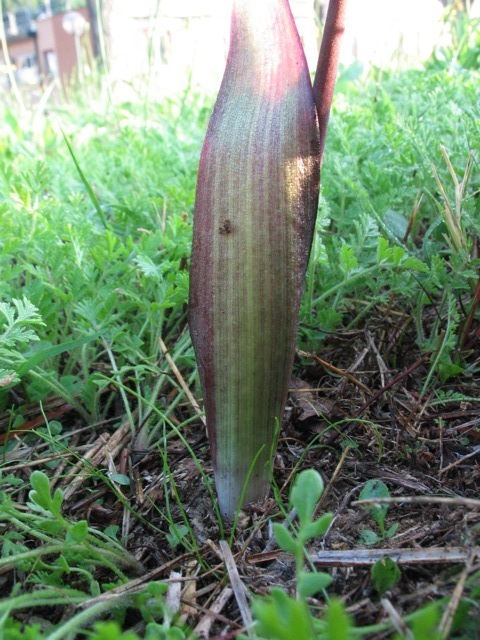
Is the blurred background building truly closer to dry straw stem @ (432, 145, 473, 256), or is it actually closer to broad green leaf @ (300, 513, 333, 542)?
dry straw stem @ (432, 145, 473, 256)

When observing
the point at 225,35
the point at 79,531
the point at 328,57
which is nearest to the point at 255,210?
the point at 328,57

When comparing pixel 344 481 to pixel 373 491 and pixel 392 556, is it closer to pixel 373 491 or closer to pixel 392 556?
pixel 373 491

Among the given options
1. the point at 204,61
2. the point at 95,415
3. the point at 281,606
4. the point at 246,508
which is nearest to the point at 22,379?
the point at 95,415

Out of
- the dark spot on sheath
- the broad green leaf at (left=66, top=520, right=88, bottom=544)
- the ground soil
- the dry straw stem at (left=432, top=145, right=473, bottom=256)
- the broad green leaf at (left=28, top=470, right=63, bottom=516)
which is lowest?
the ground soil

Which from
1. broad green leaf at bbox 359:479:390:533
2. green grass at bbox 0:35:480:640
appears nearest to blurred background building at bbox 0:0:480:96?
green grass at bbox 0:35:480:640

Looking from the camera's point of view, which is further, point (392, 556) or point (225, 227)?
point (225, 227)
